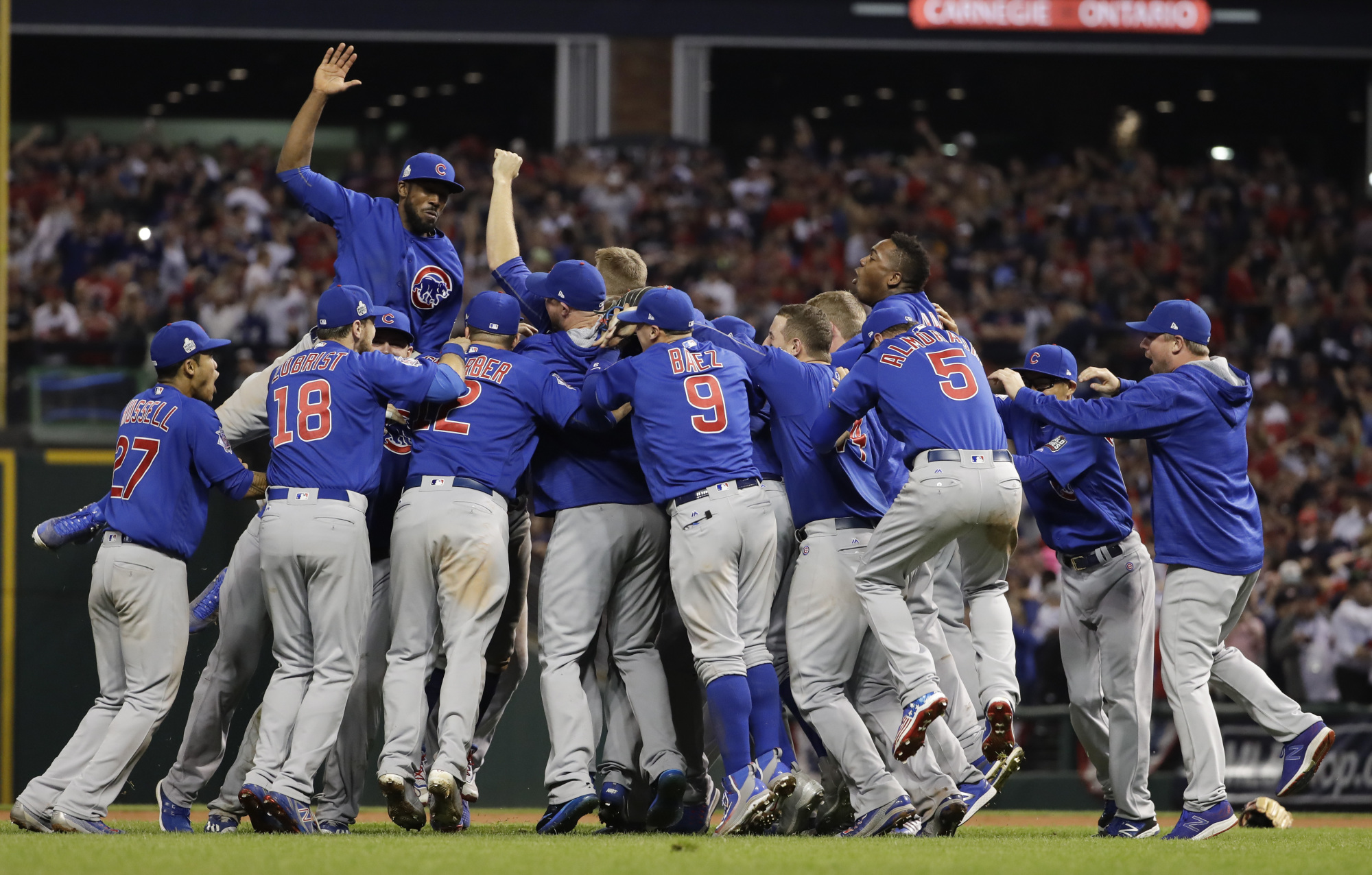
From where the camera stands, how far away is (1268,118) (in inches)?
1134

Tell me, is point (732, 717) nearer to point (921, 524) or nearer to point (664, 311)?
point (921, 524)

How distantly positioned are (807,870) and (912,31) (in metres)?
19.8

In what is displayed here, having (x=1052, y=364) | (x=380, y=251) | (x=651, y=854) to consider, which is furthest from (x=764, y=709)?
(x=380, y=251)

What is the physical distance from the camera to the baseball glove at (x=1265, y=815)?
855 cm

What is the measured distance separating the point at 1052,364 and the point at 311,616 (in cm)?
413

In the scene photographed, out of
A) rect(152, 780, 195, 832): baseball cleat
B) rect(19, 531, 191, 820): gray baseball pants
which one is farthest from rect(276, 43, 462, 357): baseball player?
rect(152, 780, 195, 832): baseball cleat

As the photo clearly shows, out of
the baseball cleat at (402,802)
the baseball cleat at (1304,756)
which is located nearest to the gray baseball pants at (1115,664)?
the baseball cleat at (1304,756)

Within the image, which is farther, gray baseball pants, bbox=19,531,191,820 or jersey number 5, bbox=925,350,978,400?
jersey number 5, bbox=925,350,978,400

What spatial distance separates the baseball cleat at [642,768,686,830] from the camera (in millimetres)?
7305

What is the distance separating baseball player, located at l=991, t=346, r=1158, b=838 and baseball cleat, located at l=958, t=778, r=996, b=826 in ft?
2.80

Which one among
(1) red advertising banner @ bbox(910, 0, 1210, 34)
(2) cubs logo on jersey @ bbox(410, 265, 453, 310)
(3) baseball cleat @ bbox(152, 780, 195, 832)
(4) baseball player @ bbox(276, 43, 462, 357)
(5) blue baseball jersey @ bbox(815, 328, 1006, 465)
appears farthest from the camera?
(1) red advertising banner @ bbox(910, 0, 1210, 34)

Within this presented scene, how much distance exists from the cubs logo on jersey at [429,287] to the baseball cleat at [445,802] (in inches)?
102

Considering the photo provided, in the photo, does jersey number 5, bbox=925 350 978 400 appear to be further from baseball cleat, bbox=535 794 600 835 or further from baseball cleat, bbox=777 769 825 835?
baseball cleat, bbox=535 794 600 835

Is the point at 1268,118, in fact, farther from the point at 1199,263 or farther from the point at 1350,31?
the point at 1199,263
